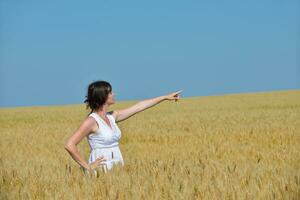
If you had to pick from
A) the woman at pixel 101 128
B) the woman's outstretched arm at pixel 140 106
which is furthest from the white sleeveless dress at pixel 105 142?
the woman's outstretched arm at pixel 140 106

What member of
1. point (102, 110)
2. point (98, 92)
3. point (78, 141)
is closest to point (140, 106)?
point (102, 110)

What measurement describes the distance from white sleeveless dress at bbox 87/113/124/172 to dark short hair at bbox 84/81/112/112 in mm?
107

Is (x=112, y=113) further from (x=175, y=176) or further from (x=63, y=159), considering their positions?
(x=63, y=159)

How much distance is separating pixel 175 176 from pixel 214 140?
5765 millimetres

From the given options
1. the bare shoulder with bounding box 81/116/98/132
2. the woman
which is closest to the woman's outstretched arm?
the woman

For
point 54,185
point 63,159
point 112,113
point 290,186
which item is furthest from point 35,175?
point 63,159

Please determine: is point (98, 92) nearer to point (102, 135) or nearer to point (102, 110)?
point (102, 110)

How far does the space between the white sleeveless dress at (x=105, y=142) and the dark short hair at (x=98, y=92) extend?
107 mm

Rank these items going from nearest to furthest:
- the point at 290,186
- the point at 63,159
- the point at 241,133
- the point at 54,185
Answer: the point at 290,186, the point at 54,185, the point at 63,159, the point at 241,133

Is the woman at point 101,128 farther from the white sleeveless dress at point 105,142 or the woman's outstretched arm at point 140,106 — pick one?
the woman's outstretched arm at point 140,106

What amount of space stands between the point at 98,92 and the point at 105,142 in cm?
43

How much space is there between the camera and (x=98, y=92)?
4648mm

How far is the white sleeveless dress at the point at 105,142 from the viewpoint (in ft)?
15.5

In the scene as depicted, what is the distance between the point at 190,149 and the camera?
8.61 m
